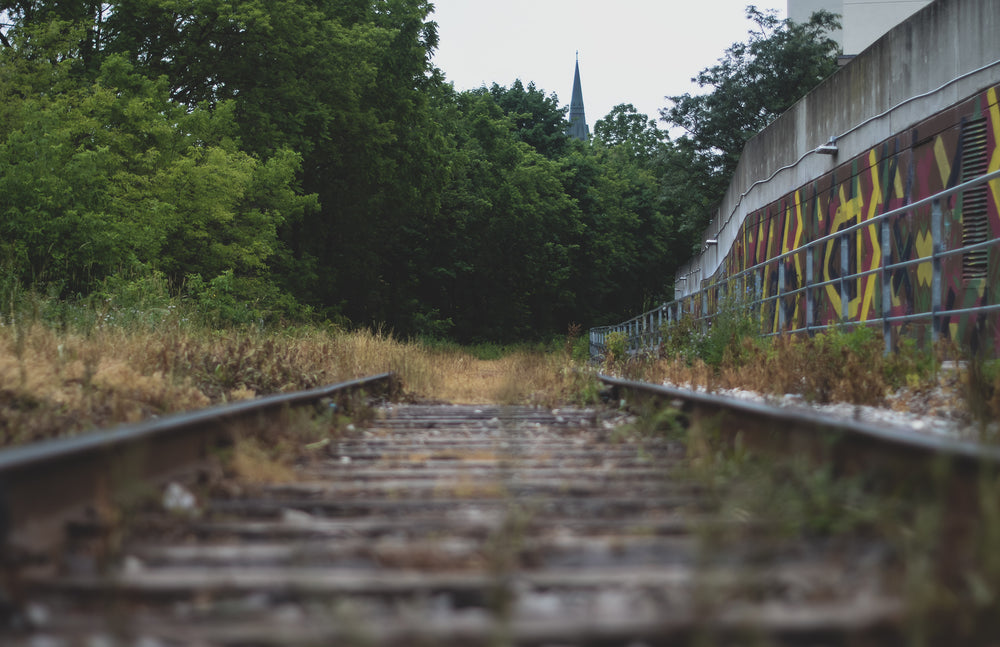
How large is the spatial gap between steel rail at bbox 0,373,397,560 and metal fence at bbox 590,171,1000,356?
18.5 ft

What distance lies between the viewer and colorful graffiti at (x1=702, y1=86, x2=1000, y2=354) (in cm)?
1091

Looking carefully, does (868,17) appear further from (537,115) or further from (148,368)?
(148,368)

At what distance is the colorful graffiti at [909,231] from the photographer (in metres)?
10.9

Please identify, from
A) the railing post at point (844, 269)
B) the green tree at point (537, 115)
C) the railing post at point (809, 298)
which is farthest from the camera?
the green tree at point (537, 115)

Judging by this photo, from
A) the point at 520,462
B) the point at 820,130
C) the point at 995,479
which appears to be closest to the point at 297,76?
the point at 820,130

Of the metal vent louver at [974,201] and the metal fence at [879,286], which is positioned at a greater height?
the metal vent louver at [974,201]

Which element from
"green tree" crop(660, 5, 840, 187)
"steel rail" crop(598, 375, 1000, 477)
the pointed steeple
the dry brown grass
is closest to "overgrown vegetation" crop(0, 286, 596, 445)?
the dry brown grass

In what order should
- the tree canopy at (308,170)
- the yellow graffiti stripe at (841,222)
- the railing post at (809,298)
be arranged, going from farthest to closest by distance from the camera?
1. the tree canopy at (308,170)
2. the yellow graffiti stripe at (841,222)
3. the railing post at (809,298)

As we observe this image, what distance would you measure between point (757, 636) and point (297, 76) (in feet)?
105

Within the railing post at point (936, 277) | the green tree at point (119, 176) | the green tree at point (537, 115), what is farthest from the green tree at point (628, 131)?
the railing post at point (936, 277)

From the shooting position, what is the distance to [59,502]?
282 centimetres

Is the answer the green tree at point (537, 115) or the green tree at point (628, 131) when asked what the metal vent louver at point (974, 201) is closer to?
the green tree at point (537, 115)

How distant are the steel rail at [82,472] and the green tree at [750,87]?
4104 centimetres

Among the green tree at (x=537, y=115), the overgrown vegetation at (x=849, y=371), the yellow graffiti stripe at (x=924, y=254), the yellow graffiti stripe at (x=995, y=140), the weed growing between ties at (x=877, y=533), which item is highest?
the green tree at (x=537, y=115)
